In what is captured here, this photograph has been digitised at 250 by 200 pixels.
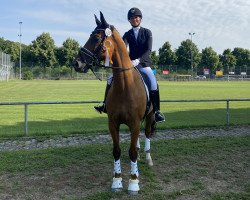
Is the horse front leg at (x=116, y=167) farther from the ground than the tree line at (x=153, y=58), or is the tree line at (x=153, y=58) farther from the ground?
the tree line at (x=153, y=58)

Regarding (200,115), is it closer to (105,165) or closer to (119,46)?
(105,165)

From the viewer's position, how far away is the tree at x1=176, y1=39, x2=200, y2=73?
93.8 m

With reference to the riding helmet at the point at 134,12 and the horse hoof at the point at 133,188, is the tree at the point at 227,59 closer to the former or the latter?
the riding helmet at the point at 134,12

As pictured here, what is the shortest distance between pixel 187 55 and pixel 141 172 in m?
90.0

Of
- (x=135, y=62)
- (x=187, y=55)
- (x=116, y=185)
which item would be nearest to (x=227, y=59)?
Answer: (x=187, y=55)

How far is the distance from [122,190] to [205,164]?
2.36m

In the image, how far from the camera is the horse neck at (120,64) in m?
5.67

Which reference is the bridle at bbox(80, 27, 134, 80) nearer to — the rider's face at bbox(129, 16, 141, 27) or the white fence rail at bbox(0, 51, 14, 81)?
the rider's face at bbox(129, 16, 141, 27)

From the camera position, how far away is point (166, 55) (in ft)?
311

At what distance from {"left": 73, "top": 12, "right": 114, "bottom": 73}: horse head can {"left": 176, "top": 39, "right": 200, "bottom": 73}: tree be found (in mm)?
89552

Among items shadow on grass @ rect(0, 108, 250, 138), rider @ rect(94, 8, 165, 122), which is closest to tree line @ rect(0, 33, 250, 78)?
shadow on grass @ rect(0, 108, 250, 138)

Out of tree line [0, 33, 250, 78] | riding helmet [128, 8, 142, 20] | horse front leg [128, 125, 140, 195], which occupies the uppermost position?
tree line [0, 33, 250, 78]

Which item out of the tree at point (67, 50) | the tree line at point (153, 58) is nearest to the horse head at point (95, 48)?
the tree line at point (153, 58)

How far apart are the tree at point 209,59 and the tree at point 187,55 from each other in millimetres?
2844
